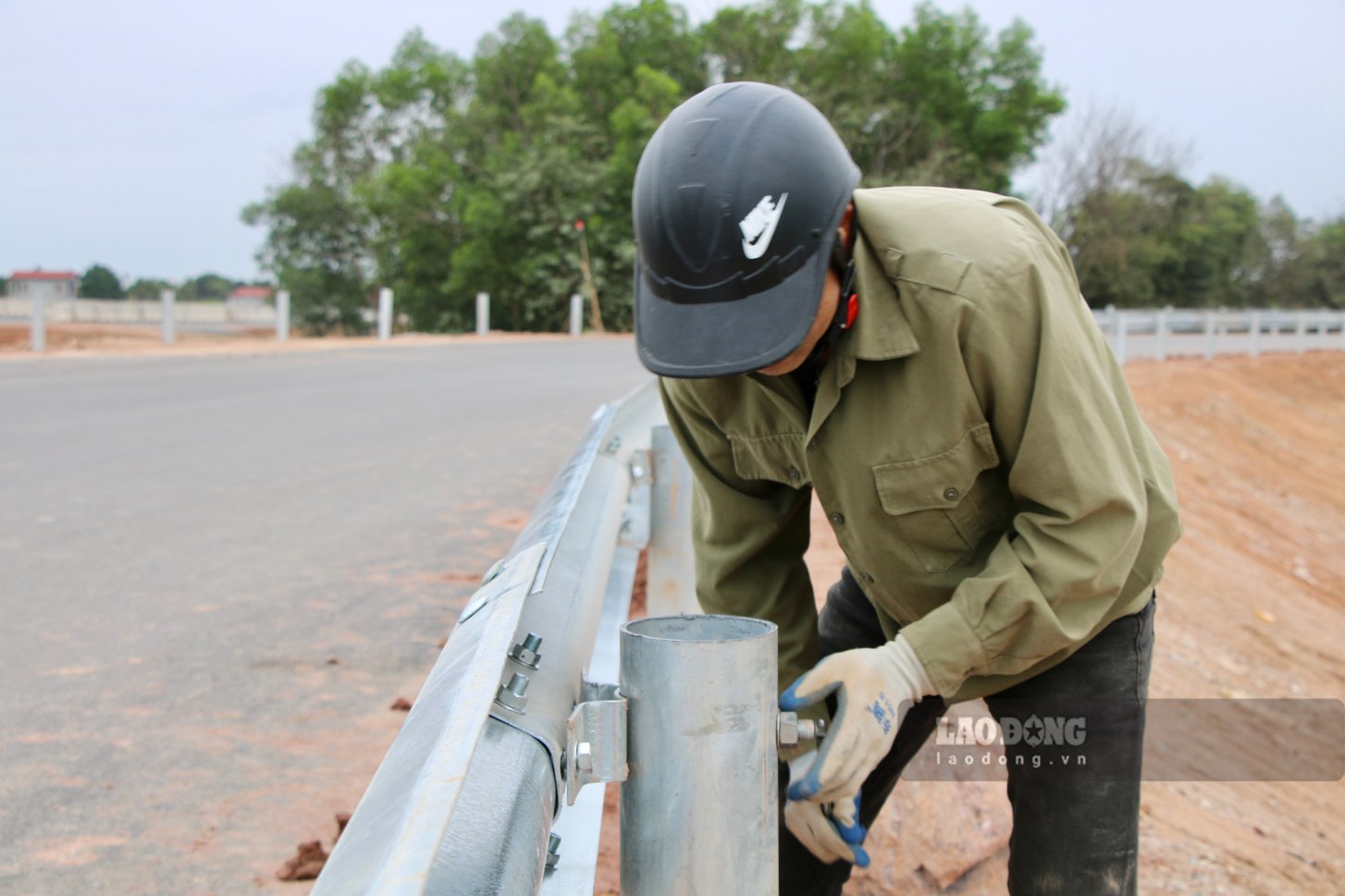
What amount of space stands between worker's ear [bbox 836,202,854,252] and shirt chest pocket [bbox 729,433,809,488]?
0.39 meters

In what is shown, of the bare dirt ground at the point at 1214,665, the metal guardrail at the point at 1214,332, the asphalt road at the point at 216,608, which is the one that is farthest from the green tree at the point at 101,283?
the asphalt road at the point at 216,608

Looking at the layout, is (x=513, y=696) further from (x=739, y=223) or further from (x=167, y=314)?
(x=167, y=314)

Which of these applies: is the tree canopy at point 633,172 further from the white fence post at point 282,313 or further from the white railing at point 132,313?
the white fence post at point 282,313

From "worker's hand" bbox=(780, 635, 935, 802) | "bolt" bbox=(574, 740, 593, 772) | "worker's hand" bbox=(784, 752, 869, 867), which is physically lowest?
"worker's hand" bbox=(784, 752, 869, 867)

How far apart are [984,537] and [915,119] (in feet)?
139

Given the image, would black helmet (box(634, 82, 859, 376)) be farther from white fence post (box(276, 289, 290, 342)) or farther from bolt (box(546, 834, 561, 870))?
white fence post (box(276, 289, 290, 342))

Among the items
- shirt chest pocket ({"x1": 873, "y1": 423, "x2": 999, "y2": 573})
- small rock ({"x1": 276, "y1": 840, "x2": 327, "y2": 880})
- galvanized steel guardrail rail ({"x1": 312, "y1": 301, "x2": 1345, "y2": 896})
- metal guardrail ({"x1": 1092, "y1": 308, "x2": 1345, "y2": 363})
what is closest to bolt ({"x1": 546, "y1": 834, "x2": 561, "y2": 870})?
galvanized steel guardrail rail ({"x1": 312, "y1": 301, "x2": 1345, "y2": 896})

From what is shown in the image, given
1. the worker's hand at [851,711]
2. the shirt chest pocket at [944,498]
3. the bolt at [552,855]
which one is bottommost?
the bolt at [552,855]

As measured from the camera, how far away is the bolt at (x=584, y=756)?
4.90 ft

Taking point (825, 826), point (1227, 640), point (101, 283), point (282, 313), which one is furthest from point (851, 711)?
point (101, 283)

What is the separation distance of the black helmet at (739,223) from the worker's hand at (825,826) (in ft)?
2.41

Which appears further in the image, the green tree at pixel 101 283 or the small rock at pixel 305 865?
the green tree at pixel 101 283

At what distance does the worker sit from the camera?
1993 mm

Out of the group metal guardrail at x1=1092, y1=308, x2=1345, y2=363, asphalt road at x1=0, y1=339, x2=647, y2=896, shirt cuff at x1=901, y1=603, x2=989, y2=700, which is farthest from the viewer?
metal guardrail at x1=1092, y1=308, x2=1345, y2=363
